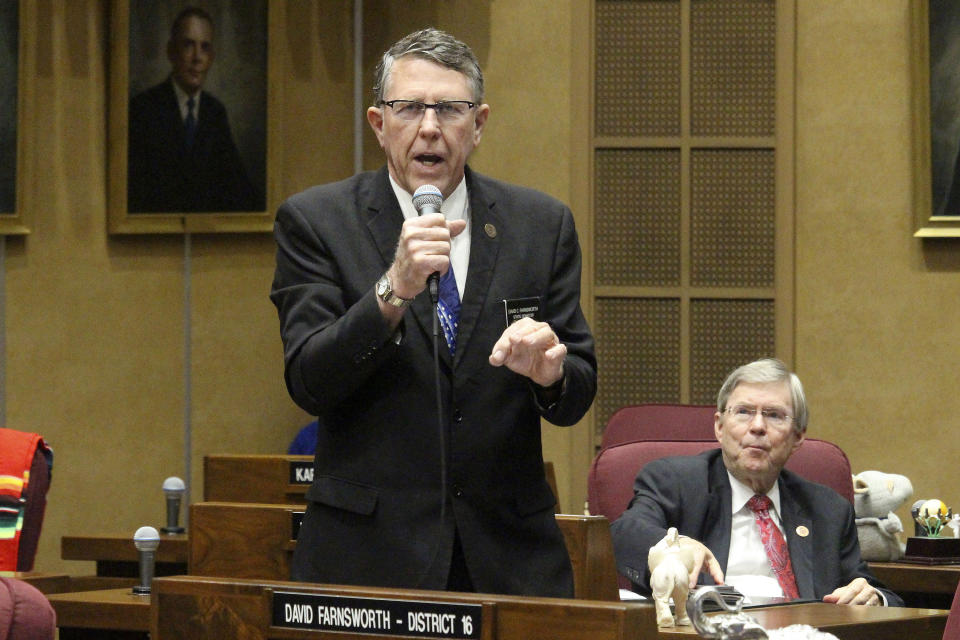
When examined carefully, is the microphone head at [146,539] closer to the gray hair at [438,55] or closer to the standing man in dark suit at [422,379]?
the standing man in dark suit at [422,379]

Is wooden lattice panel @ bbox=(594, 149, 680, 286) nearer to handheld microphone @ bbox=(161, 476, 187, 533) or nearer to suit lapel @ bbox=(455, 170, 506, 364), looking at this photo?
handheld microphone @ bbox=(161, 476, 187, 533)

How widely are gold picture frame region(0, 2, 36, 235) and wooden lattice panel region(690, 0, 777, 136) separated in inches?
126

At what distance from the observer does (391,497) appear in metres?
2.26

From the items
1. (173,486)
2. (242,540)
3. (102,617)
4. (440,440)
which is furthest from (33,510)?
(440,440)

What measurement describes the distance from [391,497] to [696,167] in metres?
5.06

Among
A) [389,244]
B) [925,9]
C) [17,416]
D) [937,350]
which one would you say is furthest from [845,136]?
[389,244]

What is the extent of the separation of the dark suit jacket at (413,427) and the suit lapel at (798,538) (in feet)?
5.66

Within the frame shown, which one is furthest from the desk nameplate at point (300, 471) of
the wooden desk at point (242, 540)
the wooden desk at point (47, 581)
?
the wooden desk at point (242, 540)

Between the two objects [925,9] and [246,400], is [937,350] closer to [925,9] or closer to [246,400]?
[925,9]

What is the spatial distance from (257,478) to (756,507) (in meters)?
1.90

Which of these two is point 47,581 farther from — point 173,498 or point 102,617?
point 173,498

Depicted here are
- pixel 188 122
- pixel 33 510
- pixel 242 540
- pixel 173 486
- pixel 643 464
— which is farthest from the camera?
pixel 188 122

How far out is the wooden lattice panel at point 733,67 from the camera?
23.0 ft

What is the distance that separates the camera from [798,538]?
157 inches
